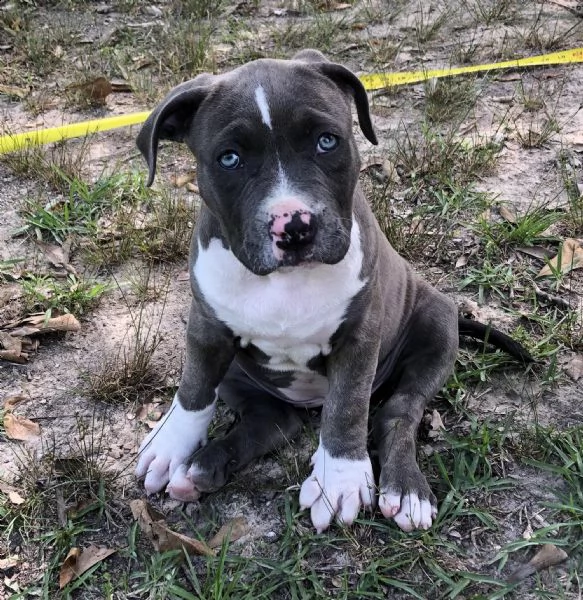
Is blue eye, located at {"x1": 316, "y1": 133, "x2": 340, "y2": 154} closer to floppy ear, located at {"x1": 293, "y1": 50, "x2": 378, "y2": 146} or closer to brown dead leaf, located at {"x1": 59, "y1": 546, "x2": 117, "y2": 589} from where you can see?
floppy ear, located at {"x1": 293, "y1": 50, "x2": 378, "y2": 146}

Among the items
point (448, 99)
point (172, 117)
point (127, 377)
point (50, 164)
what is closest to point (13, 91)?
point (50, 164)

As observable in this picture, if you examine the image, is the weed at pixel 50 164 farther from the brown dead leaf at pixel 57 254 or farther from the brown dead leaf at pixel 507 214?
the brown dead leaf at pixel 507 214

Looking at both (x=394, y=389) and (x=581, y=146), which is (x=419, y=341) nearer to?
(x=394, y=389)

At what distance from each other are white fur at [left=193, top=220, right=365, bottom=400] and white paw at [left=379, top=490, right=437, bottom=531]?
0.67 metres

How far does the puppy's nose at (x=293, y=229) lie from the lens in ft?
8.60

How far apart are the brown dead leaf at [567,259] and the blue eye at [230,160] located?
220cm

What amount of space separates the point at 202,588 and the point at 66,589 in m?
0.50

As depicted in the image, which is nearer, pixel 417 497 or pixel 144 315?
pixel 417 497

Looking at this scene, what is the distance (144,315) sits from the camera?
4.33 meters

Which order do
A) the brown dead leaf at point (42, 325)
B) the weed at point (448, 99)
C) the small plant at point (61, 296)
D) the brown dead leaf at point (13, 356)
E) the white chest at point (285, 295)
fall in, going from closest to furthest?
the white chest at point (285, 295), the brown dead leaf at point (13, 356), the brown dead leaf at point (42, 325), the small plant at point (61, 296), the weed at point (448, 99)

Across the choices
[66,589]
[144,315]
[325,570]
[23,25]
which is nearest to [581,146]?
[144,315]

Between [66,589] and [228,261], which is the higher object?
[228,261]

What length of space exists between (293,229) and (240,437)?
1121 millimetres

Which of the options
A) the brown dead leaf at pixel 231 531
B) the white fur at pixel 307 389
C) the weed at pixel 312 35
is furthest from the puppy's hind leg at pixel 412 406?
the weed at pixel 312 35
